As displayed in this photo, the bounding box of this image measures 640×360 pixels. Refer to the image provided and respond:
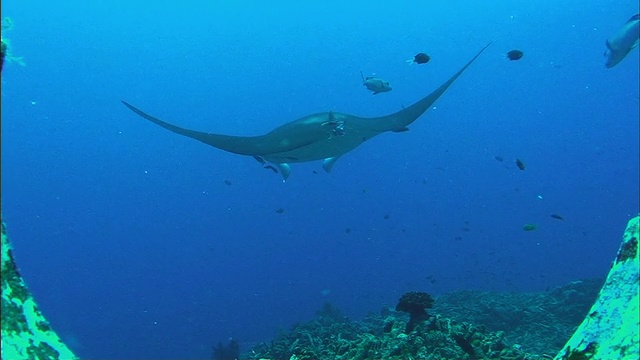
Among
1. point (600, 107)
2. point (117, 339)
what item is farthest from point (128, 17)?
point (600, 107)

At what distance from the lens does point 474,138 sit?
89750mm

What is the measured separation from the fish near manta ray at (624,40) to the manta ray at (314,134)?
190 centimetres

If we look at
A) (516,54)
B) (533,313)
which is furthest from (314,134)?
(533,313)

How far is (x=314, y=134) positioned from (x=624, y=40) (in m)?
4.75

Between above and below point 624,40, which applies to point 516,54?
above

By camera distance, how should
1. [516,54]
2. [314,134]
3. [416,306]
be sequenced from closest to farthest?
[416,306] < [314,134] < [516,54]

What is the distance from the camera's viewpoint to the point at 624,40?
636cm

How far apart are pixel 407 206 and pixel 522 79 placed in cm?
3809

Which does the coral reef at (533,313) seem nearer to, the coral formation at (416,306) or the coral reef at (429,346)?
the coral formation at (416,306)

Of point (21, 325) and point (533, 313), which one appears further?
point (533, 313)

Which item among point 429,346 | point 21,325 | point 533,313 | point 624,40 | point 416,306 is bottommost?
point 21,325

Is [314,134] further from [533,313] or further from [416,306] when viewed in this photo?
[533,313]

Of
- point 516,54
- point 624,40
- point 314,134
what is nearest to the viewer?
point 624,40

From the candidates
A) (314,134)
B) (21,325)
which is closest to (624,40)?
(314,134)
